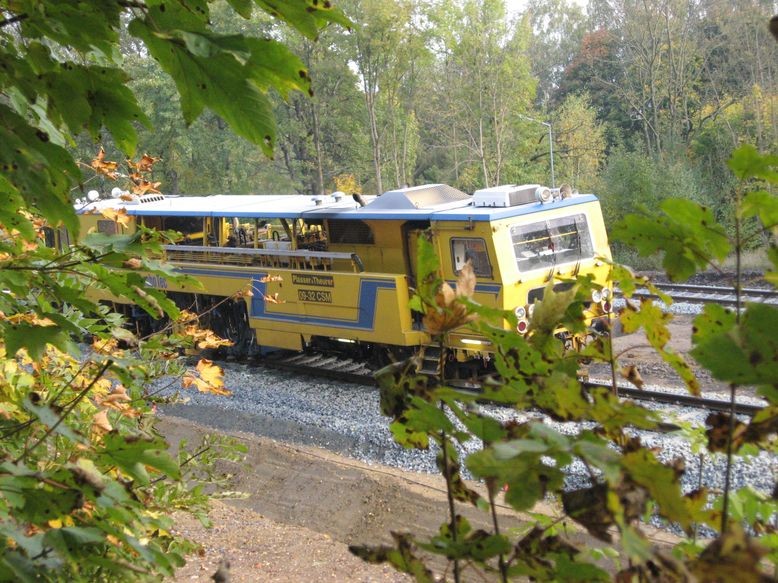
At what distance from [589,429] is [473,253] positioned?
9.14 m

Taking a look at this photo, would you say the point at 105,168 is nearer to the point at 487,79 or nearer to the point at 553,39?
the point at 487,79

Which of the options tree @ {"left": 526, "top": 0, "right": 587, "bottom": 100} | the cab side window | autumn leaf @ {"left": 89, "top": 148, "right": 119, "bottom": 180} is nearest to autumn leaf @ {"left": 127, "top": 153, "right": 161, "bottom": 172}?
autumn leaf @ {"left": 89, "top": 148, "right": 119, "bottom": 180}

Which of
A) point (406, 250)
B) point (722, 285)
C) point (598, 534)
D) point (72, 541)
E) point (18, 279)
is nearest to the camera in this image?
point (598, 534)

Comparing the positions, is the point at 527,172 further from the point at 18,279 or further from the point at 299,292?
the point at 18,279

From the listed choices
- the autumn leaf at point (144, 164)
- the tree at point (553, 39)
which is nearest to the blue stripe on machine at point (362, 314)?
the autumn leaf at point (144, 164)

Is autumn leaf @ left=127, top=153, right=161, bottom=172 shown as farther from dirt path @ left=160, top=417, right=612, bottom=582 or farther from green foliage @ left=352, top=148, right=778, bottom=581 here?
green foliage @ left=352, top=148, right=778, bottom=581

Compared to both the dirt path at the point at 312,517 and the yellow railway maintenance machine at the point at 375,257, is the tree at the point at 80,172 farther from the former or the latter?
the yellow railway maintenance machine at the point at 375,257

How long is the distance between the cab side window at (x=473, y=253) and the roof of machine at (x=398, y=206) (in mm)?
333

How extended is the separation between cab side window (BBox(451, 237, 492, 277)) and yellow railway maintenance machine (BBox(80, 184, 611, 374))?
2 cm

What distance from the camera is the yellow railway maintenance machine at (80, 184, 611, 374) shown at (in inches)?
407

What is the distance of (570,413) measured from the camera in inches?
47.3

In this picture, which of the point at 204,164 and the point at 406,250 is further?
the point at 204,164

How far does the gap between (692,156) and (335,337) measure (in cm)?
1853

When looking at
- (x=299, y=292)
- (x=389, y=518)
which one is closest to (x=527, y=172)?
(x=299, y=292)
